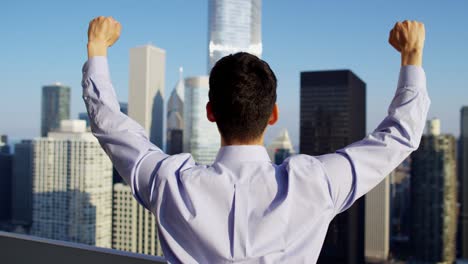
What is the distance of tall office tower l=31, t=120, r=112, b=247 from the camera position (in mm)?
36938

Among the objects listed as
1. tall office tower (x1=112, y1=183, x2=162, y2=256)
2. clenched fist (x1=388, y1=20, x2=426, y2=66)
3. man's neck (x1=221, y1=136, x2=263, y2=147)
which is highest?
clenched fist (x1=388, y1=20, x2=426, y2=66)

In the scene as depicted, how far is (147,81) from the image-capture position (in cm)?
4844

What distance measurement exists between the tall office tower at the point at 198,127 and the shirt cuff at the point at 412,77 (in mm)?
39995

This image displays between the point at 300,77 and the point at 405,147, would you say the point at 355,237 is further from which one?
the point at 405,147

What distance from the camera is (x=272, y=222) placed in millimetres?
467

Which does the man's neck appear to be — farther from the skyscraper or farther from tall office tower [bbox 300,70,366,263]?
the skyscraper

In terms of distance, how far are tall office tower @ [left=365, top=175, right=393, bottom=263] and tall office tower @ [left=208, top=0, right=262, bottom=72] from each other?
15.3 metres

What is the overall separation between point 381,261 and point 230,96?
1424 inches

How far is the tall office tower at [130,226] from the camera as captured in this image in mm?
36031

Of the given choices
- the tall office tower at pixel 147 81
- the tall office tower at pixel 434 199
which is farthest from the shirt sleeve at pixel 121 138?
the tall office tower at pixel 147 81

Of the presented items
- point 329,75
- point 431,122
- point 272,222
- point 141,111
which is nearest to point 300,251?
point 272,222

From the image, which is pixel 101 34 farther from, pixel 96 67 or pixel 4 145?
pixel 4 145

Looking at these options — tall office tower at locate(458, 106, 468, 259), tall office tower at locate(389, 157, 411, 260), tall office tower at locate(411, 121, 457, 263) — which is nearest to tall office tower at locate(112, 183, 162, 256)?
tall office tower at locate(389, 157, 411, 260)

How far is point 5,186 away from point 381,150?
136ft
